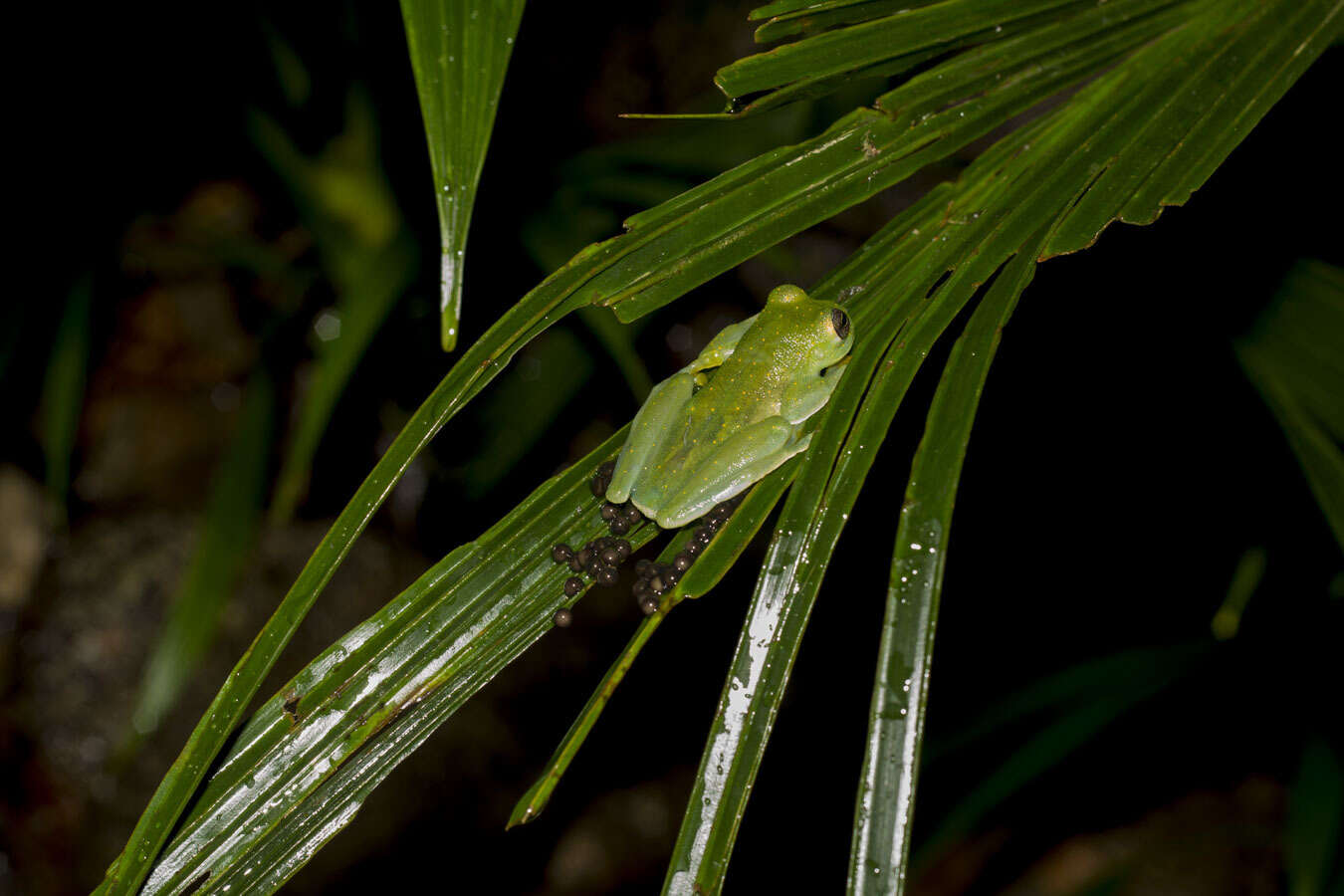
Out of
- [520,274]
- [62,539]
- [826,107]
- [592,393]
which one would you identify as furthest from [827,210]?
[62,539]

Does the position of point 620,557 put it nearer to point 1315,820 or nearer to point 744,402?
point 744,402

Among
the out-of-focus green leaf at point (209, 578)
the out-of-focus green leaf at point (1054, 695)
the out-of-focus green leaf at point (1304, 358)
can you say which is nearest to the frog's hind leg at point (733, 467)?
the out-of-focus green leaf at point (1304, 358)

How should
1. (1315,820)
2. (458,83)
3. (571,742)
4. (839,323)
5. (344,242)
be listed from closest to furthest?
(571,742) < (458,83) < (839,323) < (1315,820) < (344,242)

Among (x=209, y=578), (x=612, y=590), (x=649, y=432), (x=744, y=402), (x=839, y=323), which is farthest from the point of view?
(x=612, y=590)

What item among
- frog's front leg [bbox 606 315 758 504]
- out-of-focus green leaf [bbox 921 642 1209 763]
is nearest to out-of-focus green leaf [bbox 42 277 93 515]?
frog's front leg [bbox 606 315 758 504]

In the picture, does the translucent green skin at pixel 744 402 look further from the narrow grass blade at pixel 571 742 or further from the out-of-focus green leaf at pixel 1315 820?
the out-of-focus green leaf at pixel 1315 820

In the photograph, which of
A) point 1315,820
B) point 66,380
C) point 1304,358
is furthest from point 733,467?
point 66,380

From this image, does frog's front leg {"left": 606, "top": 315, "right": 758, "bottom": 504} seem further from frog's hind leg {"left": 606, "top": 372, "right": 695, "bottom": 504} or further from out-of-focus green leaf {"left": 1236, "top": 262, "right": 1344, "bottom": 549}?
out-of-focus green leaf {"left": 1236, "top": 262, "right": 1344, "bottom": 549}
